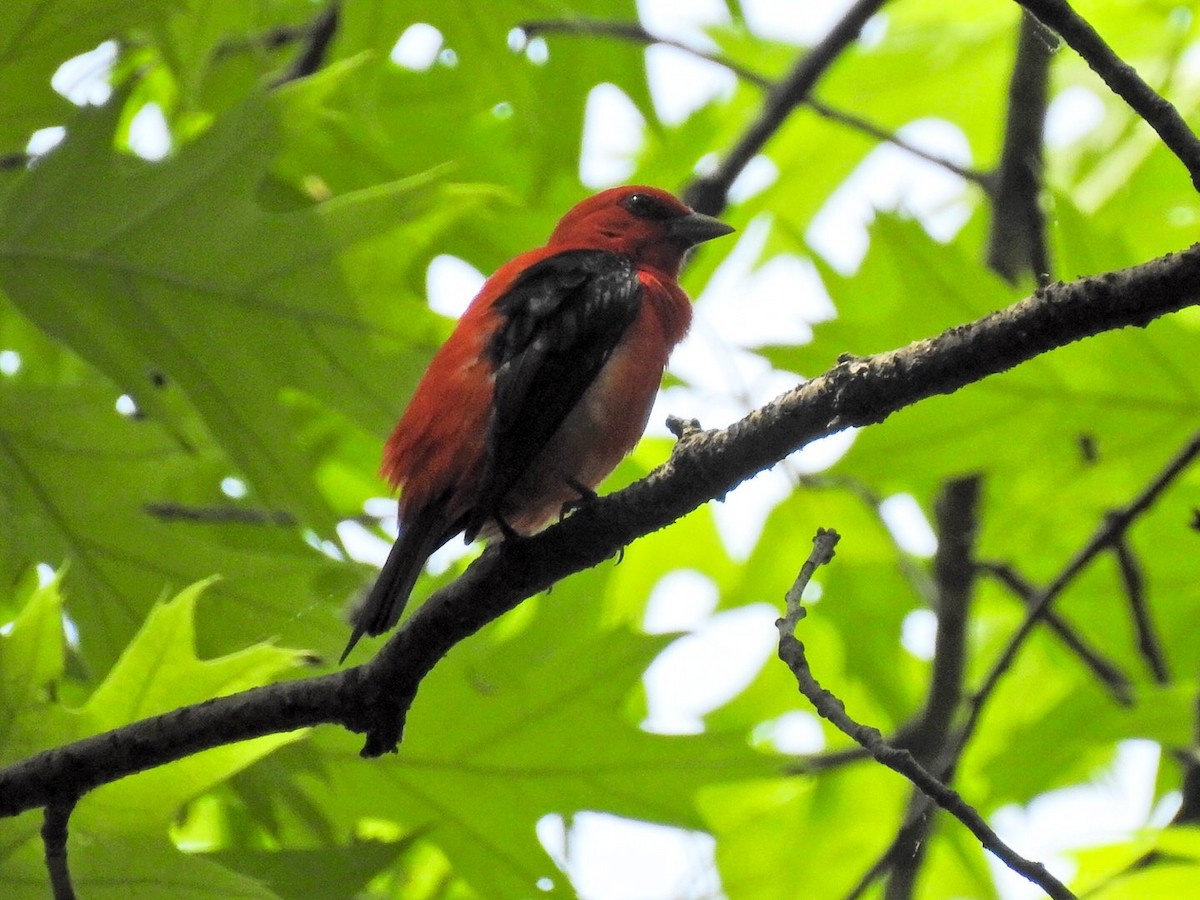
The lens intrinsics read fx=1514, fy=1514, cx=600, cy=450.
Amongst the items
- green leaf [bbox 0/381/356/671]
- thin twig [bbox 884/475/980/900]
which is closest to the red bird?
green leaf [bbox 0/381/356/671]

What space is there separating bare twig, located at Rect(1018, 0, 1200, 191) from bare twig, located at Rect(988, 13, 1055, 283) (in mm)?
3491

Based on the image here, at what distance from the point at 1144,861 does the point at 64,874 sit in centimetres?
240

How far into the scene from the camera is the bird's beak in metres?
5.10

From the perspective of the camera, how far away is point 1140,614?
15.7ft

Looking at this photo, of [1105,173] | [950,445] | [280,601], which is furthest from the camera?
[1105,173]

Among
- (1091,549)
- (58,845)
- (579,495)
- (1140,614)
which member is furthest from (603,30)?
(58,845)

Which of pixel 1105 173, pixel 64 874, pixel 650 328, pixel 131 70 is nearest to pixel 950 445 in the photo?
pixel 650 328

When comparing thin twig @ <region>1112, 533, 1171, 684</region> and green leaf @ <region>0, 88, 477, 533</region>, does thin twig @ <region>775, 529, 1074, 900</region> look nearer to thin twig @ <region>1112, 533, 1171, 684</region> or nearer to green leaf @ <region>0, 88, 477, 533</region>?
green leaf @ <region>0, 88, 477, 533</region>

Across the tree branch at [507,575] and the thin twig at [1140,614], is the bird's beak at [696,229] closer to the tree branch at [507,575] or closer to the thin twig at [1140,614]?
the thin twig at [1140,614]

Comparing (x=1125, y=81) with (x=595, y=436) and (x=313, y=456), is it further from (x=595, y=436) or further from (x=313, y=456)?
(x=313, y=456)

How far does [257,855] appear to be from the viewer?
11.5ft

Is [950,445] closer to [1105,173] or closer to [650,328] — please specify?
[650,328]

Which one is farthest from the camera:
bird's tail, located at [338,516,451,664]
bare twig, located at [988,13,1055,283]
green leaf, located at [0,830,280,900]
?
bare twig, located at [988,13,1055,283]

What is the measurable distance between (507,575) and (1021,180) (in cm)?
374
